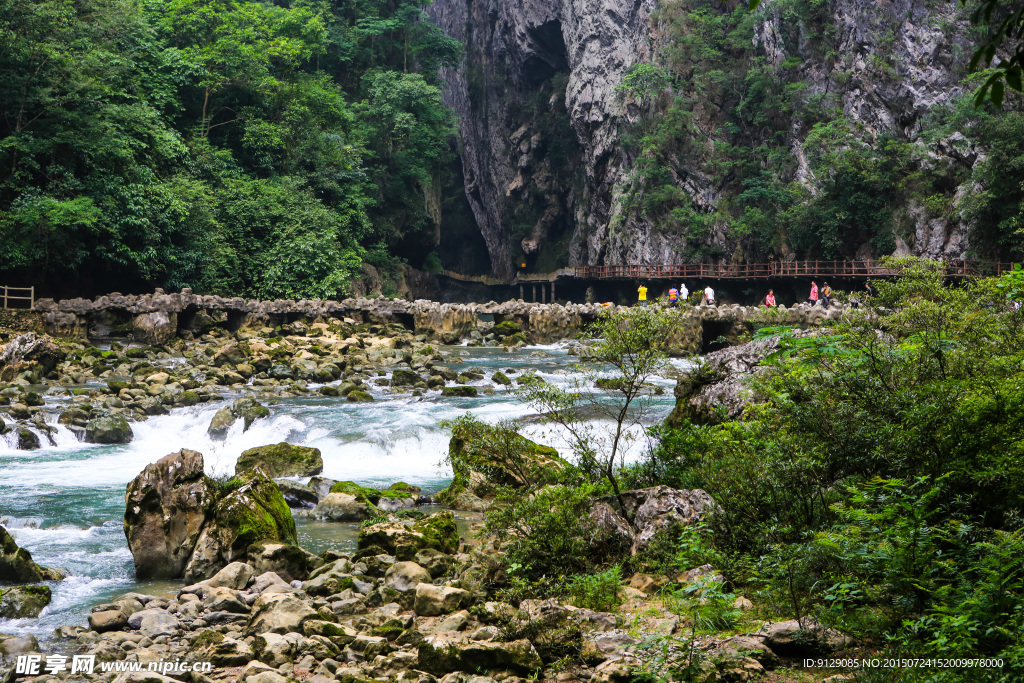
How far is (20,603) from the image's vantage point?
6703 mm

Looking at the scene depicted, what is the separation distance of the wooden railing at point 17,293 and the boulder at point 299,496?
16.2 metres

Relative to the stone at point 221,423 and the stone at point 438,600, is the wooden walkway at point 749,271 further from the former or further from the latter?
the stone at point 438,600

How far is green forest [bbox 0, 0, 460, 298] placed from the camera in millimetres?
24359

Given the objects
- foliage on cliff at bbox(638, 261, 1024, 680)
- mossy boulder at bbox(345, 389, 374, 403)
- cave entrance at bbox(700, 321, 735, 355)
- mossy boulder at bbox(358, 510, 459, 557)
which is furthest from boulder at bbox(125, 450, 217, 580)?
cave entrance at bbox(700, 321, 735, 355)

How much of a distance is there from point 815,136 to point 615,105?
11.7 meters

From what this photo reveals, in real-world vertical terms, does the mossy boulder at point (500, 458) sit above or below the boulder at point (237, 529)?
above

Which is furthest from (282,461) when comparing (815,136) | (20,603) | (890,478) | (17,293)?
(815,136)

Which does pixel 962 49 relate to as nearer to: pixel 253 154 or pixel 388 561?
pixel 253 154

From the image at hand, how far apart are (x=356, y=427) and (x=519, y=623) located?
9.62 meters

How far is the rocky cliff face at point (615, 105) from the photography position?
34.5 metres

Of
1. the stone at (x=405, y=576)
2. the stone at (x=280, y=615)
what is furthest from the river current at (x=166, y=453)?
the stone at (x=405, y=576)

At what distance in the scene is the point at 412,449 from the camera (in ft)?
45.5

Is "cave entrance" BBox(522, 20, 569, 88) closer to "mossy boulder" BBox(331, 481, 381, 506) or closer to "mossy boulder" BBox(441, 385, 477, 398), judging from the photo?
"mossy boulder" BBox(441, 385, 477, 398)

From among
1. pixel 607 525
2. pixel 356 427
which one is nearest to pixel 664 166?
pixel 356 427
